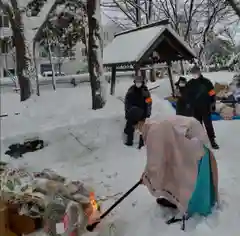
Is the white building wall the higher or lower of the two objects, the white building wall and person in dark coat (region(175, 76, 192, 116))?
the higher

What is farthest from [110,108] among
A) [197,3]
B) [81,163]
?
[197,3]

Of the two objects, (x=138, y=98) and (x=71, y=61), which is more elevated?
(x=71, y=61)

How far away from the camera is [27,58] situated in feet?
10.2

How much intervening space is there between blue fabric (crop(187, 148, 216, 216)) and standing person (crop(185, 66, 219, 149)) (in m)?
1.04

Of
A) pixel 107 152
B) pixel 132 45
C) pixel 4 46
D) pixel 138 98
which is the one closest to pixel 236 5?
pixel 132 45

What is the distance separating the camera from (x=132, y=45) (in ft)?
8.69

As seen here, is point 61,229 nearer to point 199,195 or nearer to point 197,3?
point 199,195

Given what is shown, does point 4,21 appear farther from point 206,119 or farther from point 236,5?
point 236,5

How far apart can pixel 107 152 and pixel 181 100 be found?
626mm

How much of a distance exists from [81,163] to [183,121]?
3.56 ft

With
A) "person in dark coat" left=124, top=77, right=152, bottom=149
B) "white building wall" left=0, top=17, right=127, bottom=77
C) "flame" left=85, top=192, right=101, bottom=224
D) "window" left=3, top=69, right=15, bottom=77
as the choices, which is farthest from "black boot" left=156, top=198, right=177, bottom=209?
"window" left=3, top=69, right=15, bottom=77

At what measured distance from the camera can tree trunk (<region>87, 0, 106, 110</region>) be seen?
2.96m

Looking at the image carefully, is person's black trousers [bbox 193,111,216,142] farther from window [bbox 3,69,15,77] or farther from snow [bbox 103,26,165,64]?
window [bbox 3,69,15,77]

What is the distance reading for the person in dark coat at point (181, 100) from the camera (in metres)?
2.36
